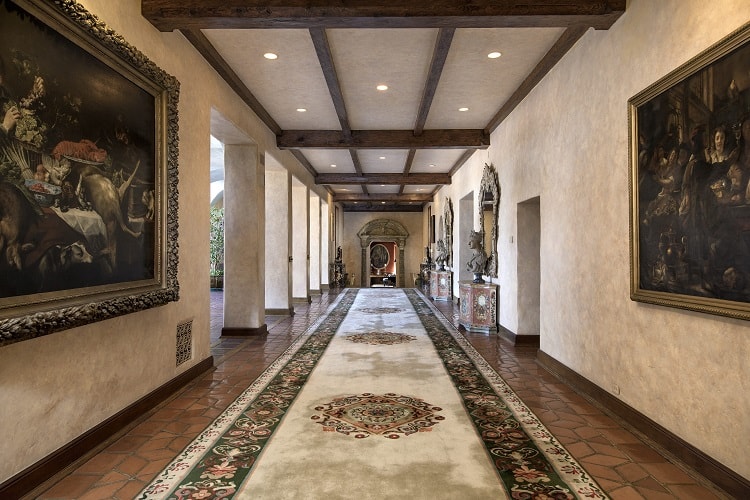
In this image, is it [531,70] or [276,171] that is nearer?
[531,70]

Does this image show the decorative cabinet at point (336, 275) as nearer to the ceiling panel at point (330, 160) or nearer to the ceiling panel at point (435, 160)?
the ceiling panel at point (330, 160)

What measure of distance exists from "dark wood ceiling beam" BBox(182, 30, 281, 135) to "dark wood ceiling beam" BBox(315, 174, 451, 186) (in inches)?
229

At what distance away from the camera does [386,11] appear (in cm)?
387

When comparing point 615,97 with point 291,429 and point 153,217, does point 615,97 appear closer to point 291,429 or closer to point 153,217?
point 291,429

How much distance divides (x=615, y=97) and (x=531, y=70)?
6.57 feet

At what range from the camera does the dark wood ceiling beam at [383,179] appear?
13.6 metres

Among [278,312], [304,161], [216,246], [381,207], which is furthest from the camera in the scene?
[381,207]

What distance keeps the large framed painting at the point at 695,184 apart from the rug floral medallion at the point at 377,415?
6.38 feet

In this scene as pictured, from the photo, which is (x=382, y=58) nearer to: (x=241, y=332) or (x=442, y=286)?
(x=241, y=332)

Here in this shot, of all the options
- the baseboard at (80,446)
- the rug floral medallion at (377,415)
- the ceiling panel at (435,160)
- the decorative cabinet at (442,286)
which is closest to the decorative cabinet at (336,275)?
the decorative cabinet at (442,286)

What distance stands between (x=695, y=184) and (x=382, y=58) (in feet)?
Result: 12.0

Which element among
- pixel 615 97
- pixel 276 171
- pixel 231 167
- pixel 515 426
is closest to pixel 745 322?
pixel 515 426

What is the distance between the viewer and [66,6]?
282 centimetres

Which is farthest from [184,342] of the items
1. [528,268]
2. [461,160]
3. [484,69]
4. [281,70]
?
[461,160]
